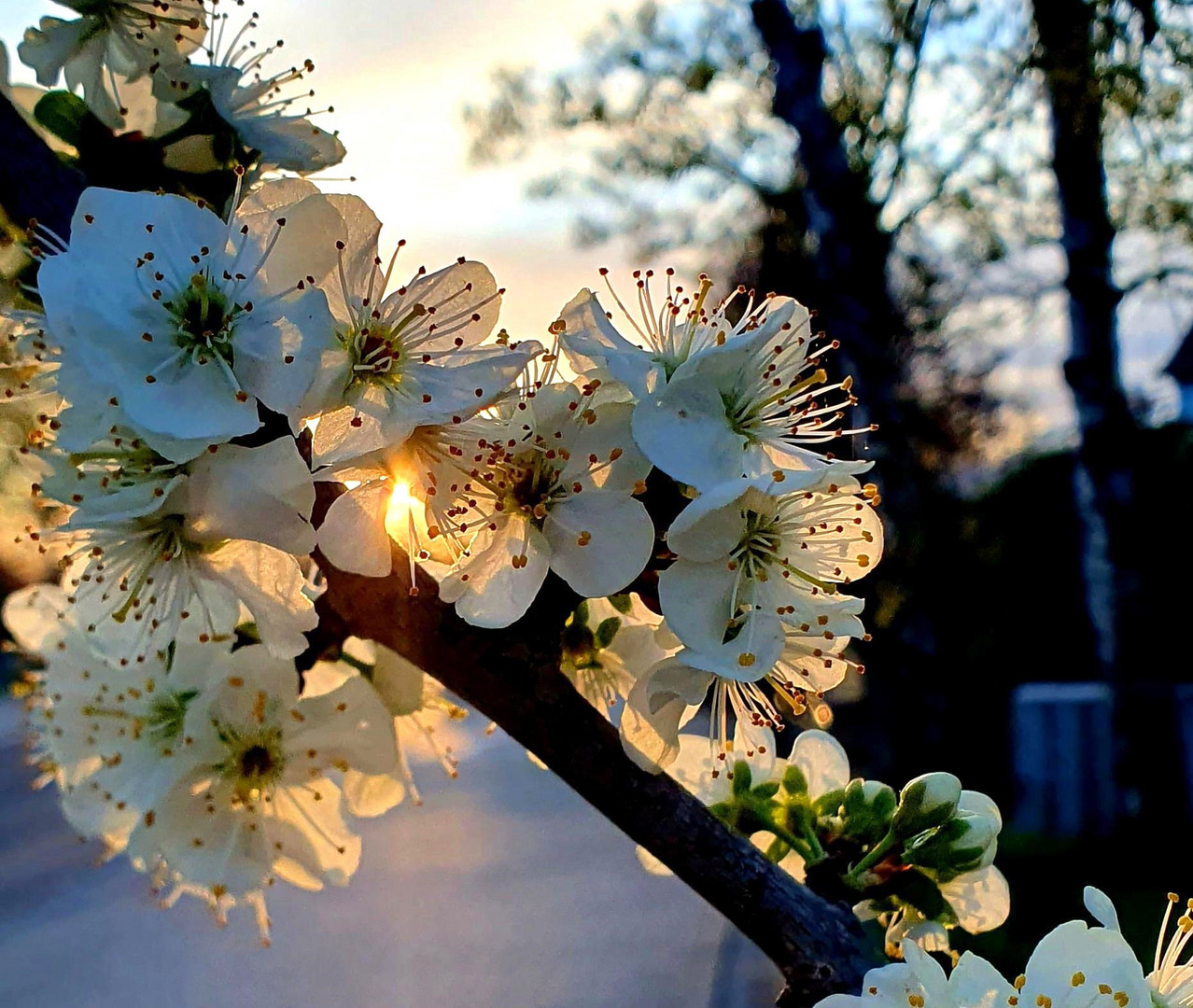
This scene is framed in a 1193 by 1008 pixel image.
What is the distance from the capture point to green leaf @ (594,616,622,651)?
0.86 metres

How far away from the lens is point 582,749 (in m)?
0.74

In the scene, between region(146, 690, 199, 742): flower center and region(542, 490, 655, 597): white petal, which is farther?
region(146, 690, 199, 742): flower center

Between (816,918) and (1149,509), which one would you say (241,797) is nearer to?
(816,918)

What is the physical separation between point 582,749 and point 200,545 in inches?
11.1

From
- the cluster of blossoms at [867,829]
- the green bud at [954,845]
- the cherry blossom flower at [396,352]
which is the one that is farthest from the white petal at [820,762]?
the cherry blossom flower at [396,352]

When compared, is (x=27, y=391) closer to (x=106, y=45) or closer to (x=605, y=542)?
(x=106, y=45)

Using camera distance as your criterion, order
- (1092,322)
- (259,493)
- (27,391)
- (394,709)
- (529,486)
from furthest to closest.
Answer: (1092,322)
(394,709)
(27,391)
(529,486)
(259,493)

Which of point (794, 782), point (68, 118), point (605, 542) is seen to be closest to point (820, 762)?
point (794, 782)

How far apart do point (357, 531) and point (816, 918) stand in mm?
410

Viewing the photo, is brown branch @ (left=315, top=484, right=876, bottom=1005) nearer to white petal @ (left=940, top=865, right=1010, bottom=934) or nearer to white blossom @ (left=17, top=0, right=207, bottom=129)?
white petal @ (left=940, top=865, right=1010, bottom=934)

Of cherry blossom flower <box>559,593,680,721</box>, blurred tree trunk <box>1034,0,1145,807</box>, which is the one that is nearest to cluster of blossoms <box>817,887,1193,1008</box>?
cherry blossom flower <box>559,593,680,721</box>

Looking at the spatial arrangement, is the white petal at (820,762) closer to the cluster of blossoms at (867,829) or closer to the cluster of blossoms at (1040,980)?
the cluster of blossoms at (867,829)

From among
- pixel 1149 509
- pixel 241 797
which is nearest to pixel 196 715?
pixel 241 797

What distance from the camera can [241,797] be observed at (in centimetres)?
94
